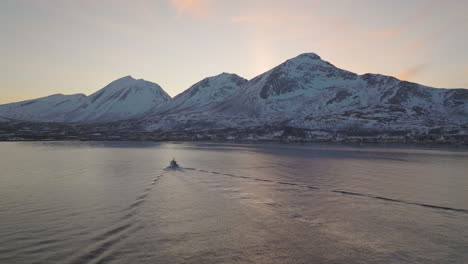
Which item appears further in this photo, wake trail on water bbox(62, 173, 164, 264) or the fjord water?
the fjord water

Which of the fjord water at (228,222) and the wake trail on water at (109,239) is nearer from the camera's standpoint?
the wake trail on water at (109,239)

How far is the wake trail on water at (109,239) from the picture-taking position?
1521cm

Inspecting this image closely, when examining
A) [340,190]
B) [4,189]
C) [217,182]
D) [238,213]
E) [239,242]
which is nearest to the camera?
[239,242]

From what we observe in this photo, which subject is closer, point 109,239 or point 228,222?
point 109,239

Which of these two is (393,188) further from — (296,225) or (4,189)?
(4,189)

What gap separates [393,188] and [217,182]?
22.7 metres

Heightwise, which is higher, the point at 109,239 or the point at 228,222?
the point at 109,239

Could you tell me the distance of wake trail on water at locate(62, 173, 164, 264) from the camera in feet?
49.9

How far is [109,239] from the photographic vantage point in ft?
59.5

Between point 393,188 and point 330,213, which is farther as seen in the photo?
point 393,188

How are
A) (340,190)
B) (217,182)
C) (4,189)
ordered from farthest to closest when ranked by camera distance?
(217,182)
(340,190)
(4,189)

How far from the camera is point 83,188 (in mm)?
34781

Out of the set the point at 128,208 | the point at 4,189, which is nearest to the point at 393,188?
the point at 128,208

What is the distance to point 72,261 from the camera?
14789 millimetres
